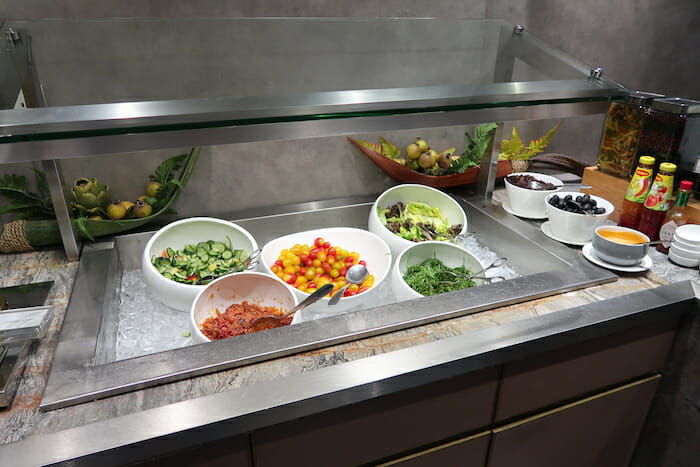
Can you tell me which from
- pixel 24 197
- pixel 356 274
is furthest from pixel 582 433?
pixel 24 197

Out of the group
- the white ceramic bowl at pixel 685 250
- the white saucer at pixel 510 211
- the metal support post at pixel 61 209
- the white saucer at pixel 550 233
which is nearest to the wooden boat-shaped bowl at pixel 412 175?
the white saucer at pixel 510 211

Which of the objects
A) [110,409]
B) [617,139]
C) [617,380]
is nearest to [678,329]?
[617,380]

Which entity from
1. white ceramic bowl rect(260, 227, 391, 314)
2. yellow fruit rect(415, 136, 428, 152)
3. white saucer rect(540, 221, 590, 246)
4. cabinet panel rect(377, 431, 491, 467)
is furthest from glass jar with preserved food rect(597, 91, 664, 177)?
cabinet panel rect(377, 431, 491, 467)

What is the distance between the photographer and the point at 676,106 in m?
1.39

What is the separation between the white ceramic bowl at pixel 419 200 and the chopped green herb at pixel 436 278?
7.4 inches

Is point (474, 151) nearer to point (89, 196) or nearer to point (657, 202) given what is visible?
point (657, 202)

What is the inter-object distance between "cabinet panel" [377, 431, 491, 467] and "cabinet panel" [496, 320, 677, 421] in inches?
3.3

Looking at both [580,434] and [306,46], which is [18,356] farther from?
[580,434]

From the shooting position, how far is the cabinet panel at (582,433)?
4.09 feet

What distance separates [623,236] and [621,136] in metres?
0.39

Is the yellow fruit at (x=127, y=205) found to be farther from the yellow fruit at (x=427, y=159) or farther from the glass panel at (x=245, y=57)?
the yellow fruit at (x=427, y=159)

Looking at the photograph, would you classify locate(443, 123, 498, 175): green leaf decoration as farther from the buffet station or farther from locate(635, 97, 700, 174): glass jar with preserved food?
locate(635, 97, 700, 174): glass jar with preserved food

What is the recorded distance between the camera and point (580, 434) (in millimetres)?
1342

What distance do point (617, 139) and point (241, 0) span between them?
4.12 ft
